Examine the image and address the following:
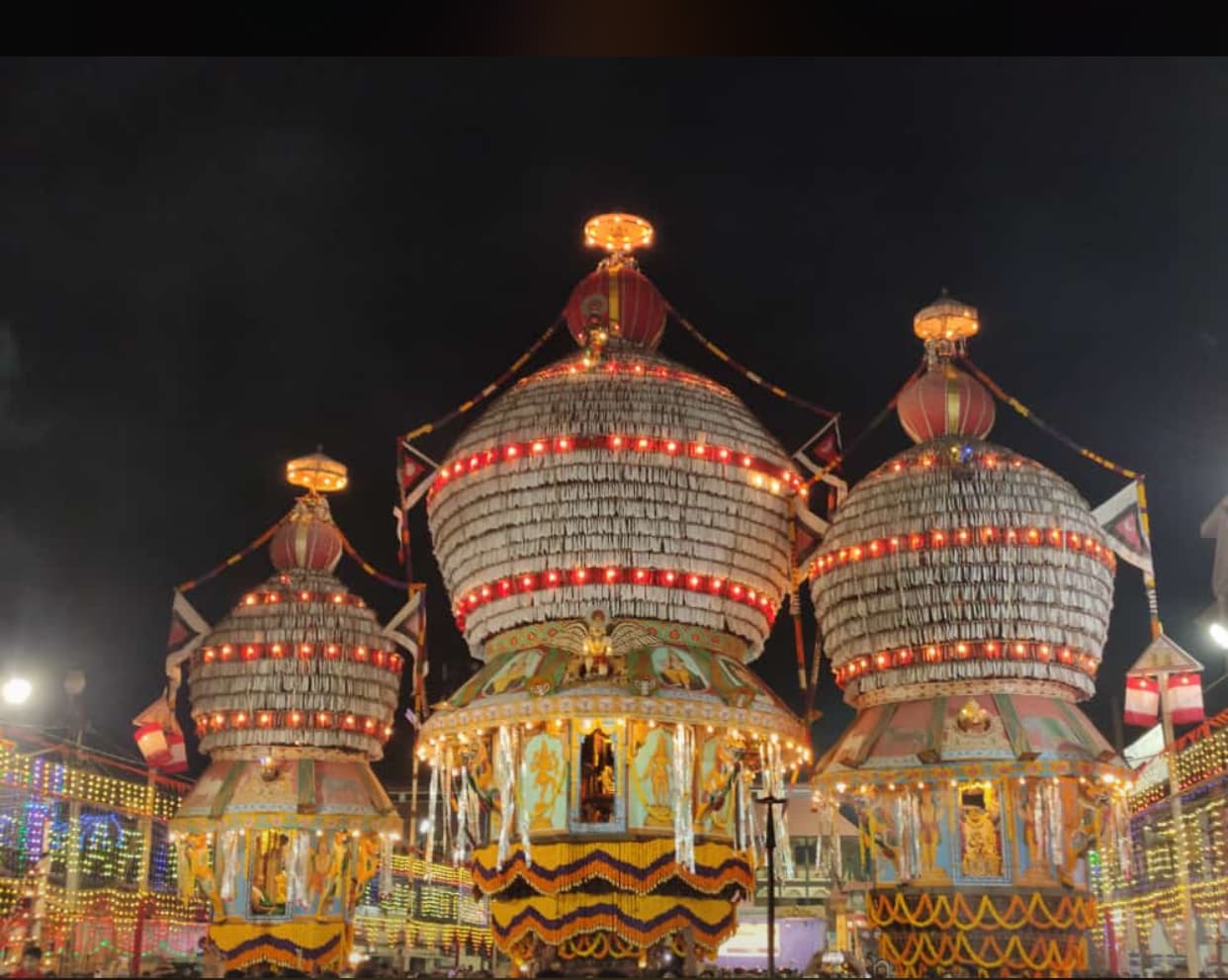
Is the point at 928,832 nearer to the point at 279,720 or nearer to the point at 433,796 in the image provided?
the point at 433,796

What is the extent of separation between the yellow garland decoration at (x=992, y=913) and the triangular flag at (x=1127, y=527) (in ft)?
21.7

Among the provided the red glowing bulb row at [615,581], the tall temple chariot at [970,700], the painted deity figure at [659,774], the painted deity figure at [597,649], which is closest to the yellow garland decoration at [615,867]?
the painted deity figure at [659,774]

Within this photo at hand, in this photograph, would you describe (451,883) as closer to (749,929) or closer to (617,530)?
(749,929)

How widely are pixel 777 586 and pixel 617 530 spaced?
391cm

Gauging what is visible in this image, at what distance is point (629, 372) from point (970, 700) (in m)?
9.48

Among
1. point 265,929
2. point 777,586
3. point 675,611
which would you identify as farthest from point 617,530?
point 265,929

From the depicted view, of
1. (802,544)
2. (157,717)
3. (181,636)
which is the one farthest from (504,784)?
(181,636)

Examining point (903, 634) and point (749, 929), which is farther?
point (749, 929)

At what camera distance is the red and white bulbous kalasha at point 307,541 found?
35.0 m

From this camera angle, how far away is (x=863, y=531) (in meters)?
27.7

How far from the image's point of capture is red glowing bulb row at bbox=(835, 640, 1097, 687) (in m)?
26.4

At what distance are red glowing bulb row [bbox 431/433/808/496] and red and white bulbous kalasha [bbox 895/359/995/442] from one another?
2.82 meters

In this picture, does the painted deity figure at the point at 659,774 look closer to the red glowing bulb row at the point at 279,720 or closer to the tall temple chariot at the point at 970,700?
the tall temple chariot at the point at 970,700

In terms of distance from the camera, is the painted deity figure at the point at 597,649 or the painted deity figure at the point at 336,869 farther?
the painted deity figure at the point at 336,869
